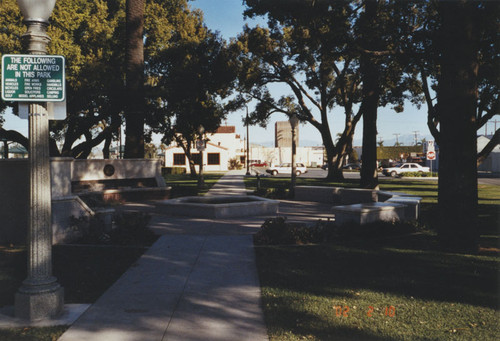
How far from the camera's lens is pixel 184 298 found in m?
5.61

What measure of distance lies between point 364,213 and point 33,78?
802 cm

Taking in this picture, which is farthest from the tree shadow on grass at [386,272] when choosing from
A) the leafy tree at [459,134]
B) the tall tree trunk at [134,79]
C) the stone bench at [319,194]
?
the tall tree trunk at [134,79]

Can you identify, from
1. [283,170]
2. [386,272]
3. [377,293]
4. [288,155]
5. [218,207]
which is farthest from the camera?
[288,155]

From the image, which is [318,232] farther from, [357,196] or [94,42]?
[94,42]

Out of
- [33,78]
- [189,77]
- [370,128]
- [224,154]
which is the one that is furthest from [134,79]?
[224,154]

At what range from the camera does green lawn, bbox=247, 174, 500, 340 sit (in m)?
4.61

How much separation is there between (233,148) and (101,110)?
Result: 60.9m

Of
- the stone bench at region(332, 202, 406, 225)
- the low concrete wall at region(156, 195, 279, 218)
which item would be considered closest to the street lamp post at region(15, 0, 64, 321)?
the stone bench at region(332, 202, 406, 225)

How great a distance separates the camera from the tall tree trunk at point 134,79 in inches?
768

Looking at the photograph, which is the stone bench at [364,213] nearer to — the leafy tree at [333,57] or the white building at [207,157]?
the leafy tree at [333,57]

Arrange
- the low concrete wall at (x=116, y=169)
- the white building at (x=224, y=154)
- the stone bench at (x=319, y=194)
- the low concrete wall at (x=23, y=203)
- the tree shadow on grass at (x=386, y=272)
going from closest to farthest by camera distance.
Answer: the tree shadow on grass at (x=386, y=272), the low concrete wall at (x=23, y=203), the low concrete wall at (x=116, y=169), the stone bench at (x=319, y=194), the white building at (x=224, y=154)

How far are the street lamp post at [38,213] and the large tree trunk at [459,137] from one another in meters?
7.34

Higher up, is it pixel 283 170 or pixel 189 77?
pixel 189 77
